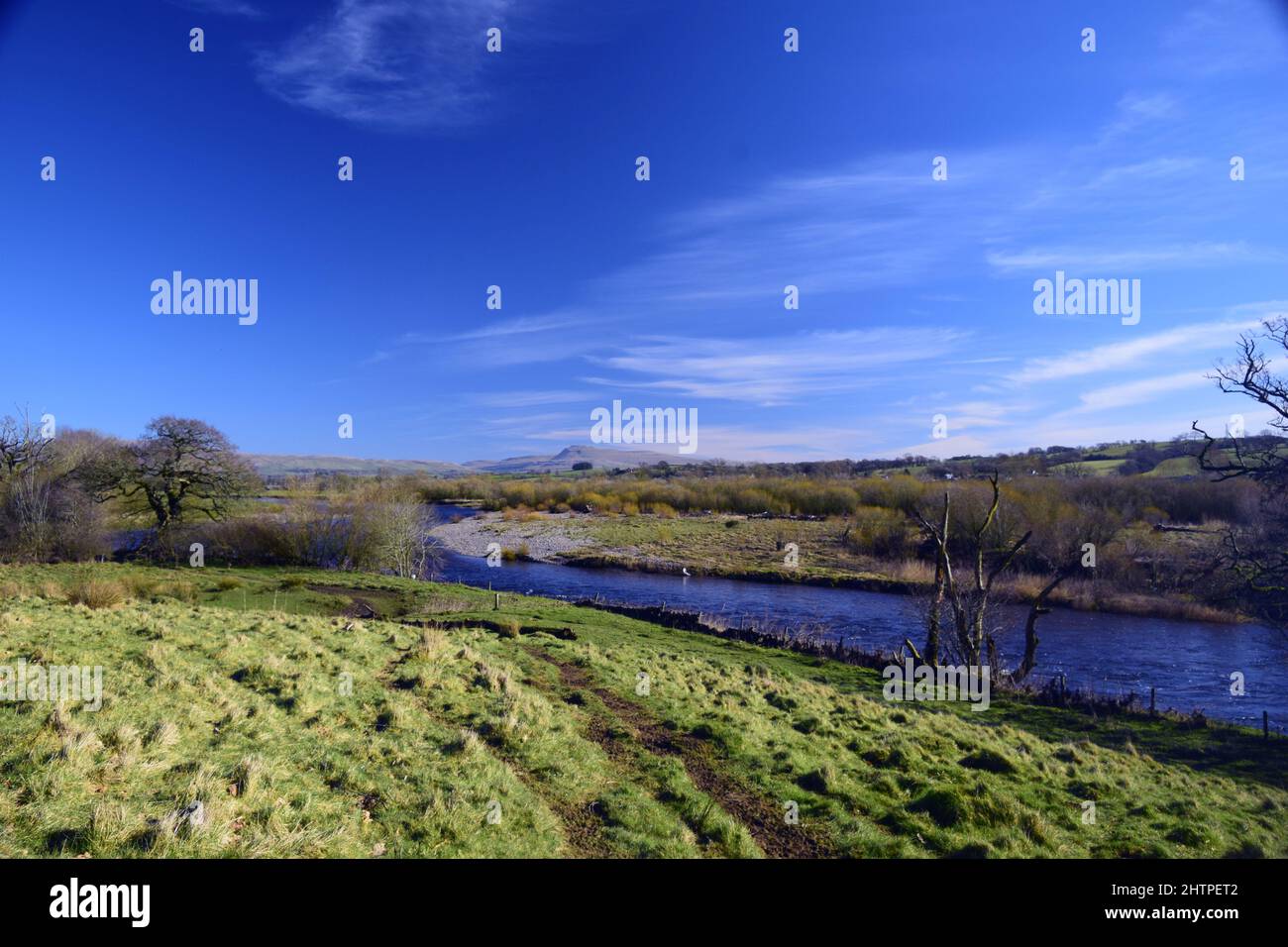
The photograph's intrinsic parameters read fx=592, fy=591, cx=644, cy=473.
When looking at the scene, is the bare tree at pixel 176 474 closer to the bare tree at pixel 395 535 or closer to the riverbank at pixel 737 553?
the bare tree at pixel 395 535

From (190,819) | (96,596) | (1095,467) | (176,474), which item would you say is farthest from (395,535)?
(1095,467)

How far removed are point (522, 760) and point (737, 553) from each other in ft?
174

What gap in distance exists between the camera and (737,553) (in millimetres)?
60438

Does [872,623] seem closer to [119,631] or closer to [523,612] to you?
[523,612]

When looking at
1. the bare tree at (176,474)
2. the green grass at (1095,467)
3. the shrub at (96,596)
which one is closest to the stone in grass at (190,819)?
the shrub at (96,596)

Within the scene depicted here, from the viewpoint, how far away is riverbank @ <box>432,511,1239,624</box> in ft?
129

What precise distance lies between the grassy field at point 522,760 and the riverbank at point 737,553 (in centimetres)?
2419

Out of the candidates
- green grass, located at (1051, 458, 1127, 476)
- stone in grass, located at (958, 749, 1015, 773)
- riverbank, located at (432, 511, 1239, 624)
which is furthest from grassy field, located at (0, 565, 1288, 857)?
green grass, located at (1051, 458, 1127, 476)

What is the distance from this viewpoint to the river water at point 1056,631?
24047mm

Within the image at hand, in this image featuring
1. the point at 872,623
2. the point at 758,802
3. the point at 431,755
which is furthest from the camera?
the point at 872,623

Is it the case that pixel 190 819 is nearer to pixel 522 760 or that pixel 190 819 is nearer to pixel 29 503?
pixel 522 760
